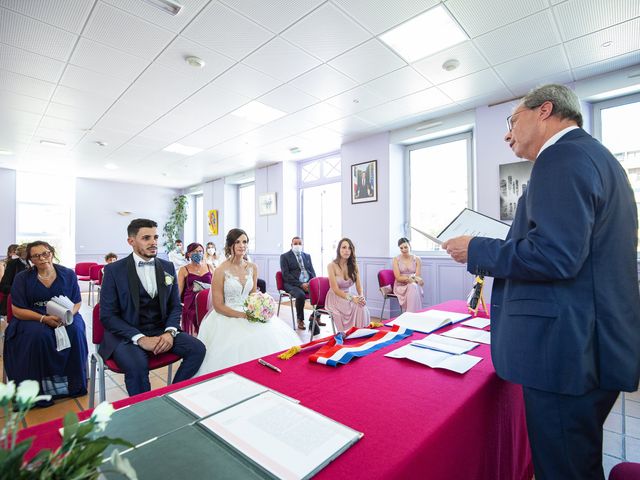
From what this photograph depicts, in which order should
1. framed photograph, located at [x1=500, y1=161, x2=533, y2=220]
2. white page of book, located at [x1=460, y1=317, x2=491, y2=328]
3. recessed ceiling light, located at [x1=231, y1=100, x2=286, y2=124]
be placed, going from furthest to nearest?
recessed ceiling light, located at [x1=231, y1=100, x2=286, y2=124] → framed photograph, located at [x1=500, y1=161, x2=533, y2=220] → white page of book, located at [x1=460, y1=317, x2=491, y2=328]

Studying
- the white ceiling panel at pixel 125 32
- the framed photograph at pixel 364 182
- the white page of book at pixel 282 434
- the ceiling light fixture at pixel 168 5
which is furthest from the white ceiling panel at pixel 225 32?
the framed photograph at pixel 364 182

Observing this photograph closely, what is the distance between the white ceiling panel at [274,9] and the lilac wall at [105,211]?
32.1 ft

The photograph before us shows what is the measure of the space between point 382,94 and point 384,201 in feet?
6.84

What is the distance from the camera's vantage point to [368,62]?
3.73 m

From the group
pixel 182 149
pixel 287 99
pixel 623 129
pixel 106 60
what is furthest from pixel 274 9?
pixel 182 149

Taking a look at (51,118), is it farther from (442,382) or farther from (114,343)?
(442,382)

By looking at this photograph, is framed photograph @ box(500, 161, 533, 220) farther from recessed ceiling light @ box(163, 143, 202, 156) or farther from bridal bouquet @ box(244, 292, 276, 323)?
recessed ceiling light @ box(163, 143, 202, 156)

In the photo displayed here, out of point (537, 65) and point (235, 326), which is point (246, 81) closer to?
point (235, 326)

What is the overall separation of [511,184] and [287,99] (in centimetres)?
339

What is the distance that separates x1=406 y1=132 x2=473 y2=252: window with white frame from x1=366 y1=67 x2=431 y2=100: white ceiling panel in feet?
5.58

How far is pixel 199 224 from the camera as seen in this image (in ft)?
39.8

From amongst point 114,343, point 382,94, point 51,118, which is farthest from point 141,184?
point 114,343

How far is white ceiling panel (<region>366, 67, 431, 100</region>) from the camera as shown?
3998 mm

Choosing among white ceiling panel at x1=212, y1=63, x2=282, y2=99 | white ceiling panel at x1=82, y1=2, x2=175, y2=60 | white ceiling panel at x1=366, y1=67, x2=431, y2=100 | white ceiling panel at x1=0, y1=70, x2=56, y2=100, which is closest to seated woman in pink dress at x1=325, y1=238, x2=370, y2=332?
white ceiling panel at x1=366, y1=67, x2=431, y2=100
